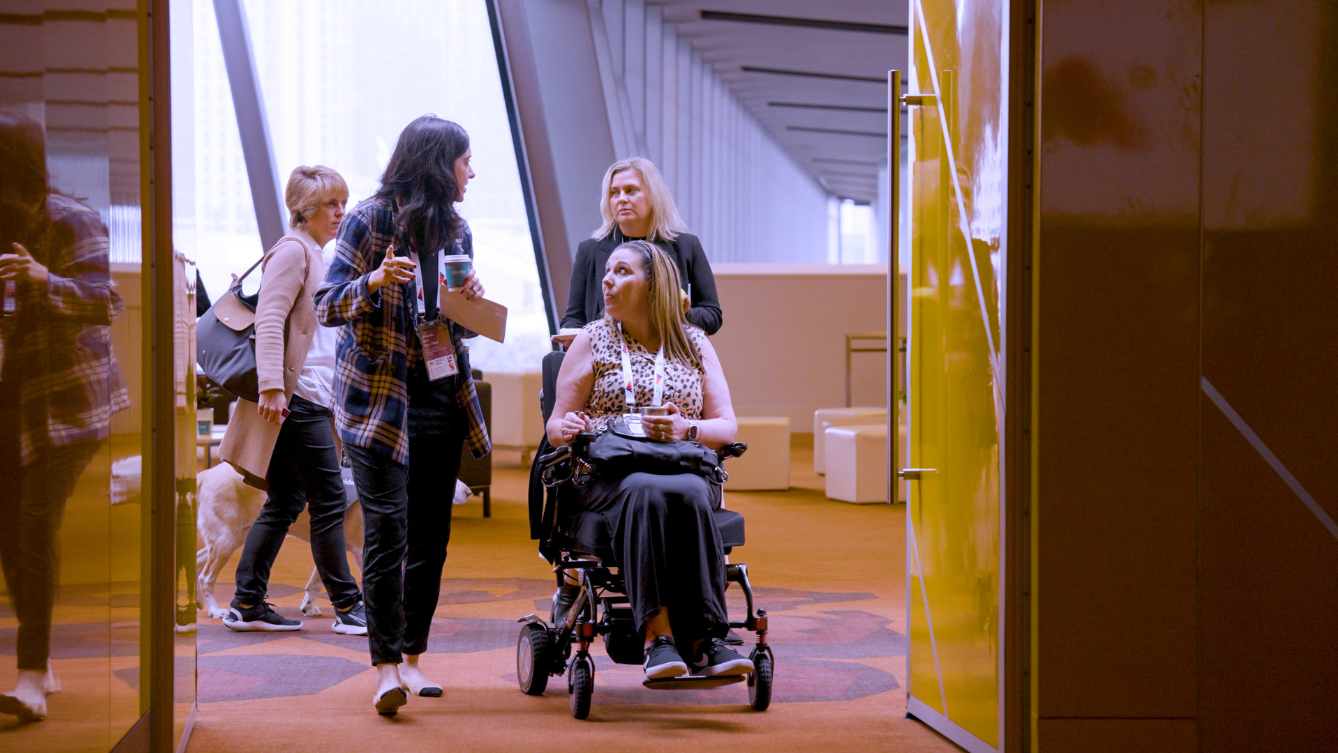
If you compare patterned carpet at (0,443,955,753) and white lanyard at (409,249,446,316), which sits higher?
white lanyard at (409,249,446,316)

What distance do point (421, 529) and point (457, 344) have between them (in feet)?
1.59

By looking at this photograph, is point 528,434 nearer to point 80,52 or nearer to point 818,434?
point 818,434

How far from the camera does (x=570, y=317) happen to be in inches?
147

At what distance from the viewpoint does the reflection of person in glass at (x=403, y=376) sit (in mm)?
2770

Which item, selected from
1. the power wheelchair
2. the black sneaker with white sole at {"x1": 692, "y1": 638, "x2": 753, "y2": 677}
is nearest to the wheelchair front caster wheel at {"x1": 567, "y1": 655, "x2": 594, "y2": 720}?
the power wheelchair

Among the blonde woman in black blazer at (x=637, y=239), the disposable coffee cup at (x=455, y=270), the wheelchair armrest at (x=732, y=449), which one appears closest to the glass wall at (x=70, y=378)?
the disposable coffee cup at (x=455, y=270)

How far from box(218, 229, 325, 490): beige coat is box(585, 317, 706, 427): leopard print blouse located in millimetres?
991

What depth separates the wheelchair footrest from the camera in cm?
269

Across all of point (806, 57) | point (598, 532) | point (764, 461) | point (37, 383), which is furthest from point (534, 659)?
point (806, 57)

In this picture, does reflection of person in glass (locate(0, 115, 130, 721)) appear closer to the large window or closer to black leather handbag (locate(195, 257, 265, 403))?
black leather handbag (locate(195, 257, 265, 403))

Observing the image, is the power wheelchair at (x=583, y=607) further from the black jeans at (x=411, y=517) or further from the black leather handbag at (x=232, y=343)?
the black leather handbag at (x=232, y=343)

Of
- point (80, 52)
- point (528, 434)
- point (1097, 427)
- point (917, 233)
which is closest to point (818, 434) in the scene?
point (528, 434)

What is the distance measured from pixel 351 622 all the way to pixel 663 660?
5.07ft

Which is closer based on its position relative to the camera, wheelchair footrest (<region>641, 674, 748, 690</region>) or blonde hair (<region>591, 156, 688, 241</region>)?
wheelchair footrest (<region>641, 674, 748, 690</region>)
